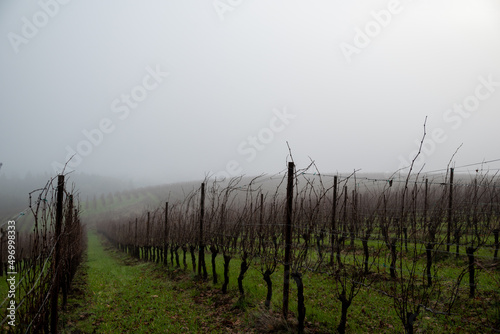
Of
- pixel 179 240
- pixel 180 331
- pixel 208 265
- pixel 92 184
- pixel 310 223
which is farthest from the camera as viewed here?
pixel 92 184

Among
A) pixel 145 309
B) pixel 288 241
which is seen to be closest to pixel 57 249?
pixel 288 241

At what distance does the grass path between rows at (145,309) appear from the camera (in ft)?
18.9

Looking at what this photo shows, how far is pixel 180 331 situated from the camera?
5508 millimetres

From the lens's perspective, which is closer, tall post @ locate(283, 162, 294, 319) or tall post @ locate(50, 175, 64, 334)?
tall post @ locate(50, 175, 64, 334)

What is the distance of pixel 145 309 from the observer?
22.5ft

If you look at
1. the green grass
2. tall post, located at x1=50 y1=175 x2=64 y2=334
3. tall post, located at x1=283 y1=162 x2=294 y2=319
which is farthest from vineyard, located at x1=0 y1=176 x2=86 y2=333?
tall post, located at x1=283 y1=162 x2=294 y2=319

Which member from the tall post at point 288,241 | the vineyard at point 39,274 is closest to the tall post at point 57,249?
the vineyard at point 39,274

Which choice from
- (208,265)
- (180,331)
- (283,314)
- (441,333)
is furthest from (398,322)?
(208,265)

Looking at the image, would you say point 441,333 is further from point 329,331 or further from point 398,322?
point 329,331

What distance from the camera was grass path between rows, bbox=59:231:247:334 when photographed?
5.77m

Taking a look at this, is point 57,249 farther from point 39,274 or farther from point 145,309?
point 145,309

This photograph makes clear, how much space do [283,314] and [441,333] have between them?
2.59 m

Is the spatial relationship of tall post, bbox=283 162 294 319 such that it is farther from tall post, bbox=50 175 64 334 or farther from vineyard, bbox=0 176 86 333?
tall post, bbox=50 175 64 334

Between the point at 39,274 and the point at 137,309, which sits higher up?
the point at 39,274
